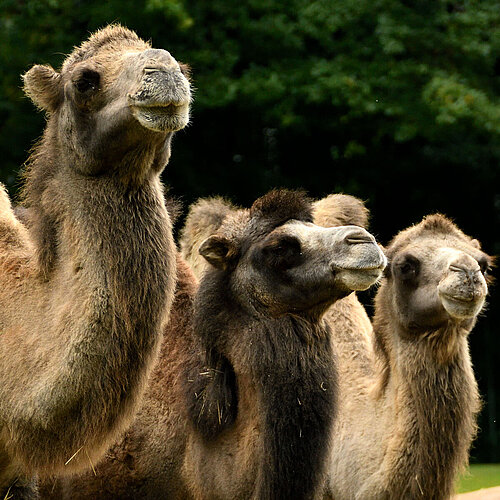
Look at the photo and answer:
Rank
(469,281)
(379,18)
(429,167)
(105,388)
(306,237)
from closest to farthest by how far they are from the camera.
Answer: (105,388), (306,237), (469,281), (379,18), (429,167)

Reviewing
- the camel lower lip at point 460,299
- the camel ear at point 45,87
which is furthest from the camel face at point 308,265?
the camel ear at point 45,87

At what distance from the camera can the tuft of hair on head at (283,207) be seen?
552 cm

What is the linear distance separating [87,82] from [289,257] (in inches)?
51.5

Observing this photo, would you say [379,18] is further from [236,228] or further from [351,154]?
[236,228]

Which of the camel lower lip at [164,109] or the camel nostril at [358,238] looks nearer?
the camel lower lip at [164,109]

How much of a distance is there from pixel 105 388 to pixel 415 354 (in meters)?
2.28

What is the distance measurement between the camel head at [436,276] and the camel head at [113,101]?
1925 millimetres

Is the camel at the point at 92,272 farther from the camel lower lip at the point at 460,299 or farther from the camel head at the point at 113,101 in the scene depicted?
the camel lower lip at the point at 460,299

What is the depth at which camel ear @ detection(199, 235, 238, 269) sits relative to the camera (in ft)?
18.1

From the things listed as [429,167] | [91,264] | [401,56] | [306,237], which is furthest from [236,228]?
[429,167]

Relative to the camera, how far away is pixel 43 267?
4.88 meters

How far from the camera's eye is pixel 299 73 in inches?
527

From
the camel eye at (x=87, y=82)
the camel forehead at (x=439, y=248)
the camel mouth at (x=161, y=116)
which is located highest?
the camel mouth at (x=161, y=116)

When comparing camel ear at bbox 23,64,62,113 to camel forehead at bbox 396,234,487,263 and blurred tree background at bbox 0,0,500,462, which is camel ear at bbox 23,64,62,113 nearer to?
camel forehead at bbox 396,234,487,263
